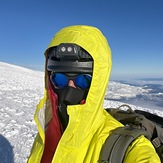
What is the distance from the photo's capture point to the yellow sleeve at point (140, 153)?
125 centimetres

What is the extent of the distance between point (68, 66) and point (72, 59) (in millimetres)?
58

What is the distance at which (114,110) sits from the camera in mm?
2154

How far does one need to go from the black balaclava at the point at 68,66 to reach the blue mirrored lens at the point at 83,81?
0.03 m

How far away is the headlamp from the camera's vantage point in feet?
5.27

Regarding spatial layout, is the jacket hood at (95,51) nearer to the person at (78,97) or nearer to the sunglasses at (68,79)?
the person at (78,97)

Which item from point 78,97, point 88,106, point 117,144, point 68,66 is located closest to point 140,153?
point 117,144

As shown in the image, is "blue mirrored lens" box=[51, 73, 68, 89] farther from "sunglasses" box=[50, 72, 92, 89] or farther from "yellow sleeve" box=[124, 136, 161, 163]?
"yellow sleeve" box=[124, 136, 161, 163]

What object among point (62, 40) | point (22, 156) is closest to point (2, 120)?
point (22, 156)

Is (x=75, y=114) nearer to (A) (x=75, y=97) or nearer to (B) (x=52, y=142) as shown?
(A) (x=75, y=97)

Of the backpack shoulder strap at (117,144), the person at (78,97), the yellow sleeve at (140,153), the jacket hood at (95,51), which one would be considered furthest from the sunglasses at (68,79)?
the yellow sleeve at (140,153)

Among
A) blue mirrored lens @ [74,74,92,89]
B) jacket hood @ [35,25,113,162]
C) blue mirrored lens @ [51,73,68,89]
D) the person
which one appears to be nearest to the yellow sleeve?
the person

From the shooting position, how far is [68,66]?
1660mm

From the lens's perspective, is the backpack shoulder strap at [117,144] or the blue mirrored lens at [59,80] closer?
the backpack shoulder strap at [117,144]

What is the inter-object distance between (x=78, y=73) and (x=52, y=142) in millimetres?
543
